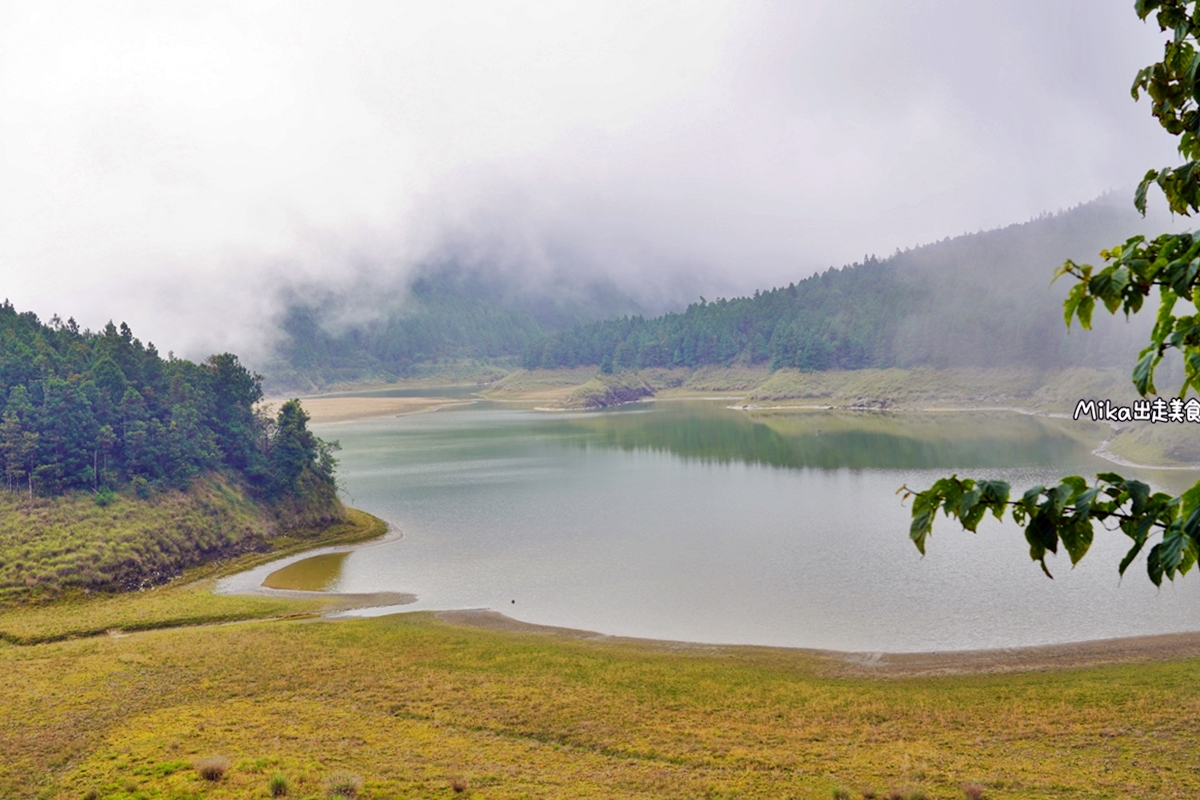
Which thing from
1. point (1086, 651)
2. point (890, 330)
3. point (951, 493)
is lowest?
point (1086, 651)

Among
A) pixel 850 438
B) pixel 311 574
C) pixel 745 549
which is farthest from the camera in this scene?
pixel 850 438

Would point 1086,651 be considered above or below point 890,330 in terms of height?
below

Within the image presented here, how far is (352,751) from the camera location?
64.2 ft

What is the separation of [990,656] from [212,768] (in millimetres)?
27053

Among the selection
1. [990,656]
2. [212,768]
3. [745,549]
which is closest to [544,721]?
[212,768]

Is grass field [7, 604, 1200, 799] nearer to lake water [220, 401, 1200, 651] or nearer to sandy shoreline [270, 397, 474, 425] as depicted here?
lake water [220, 401, 1200, 651]

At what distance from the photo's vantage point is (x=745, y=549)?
46875mm

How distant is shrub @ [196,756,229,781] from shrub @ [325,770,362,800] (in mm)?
2589

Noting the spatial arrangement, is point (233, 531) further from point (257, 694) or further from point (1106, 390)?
point (1106, 390)

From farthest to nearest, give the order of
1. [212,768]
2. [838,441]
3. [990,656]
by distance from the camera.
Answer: [838,441] → [990,656] → [212,768]

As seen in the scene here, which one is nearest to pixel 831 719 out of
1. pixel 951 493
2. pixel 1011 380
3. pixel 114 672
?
pixel 951 493

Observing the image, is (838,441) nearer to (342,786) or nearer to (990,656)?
(990,656)

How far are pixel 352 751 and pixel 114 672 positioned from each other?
13.9 metres

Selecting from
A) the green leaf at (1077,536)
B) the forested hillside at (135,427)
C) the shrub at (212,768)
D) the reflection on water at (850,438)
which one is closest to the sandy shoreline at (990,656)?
the shrub at (212,768)
